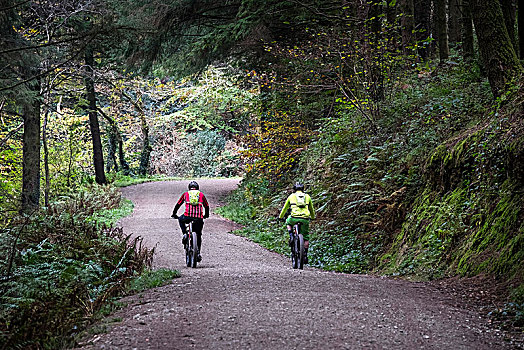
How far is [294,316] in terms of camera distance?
20.0 ft

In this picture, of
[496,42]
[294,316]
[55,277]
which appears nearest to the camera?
[294,316]

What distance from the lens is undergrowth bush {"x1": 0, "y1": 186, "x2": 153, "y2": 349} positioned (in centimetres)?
581

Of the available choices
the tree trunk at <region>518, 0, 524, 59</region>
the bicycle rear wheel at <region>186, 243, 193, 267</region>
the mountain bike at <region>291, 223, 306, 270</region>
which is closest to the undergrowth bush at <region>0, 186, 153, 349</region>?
the bicycle rear wheel at <region>186, 243, 193, 267</region>

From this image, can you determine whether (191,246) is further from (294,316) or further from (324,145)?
(324,145)

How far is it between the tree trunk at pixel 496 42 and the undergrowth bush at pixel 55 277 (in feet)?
25.7

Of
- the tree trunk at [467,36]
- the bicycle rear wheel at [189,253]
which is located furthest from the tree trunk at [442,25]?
the bicycle rear wheel at [189,253]

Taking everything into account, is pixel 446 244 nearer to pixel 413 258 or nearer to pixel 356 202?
pixel 413 258

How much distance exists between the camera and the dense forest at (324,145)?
848 centimetres

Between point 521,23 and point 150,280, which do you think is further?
point 521,23

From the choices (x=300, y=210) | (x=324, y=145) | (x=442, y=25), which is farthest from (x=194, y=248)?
(x=442, y=25)

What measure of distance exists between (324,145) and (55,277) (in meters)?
11.4

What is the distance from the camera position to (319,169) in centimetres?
1767

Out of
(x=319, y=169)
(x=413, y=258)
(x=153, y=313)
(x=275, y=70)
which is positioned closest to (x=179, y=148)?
(x=275, y=70)

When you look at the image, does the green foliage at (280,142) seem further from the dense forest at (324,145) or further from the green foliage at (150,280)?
the green foliage at (150,280)
